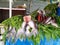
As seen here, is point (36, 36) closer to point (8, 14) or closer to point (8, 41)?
point (8, 41)

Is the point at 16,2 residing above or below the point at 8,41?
above

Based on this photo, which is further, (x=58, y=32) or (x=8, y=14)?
(x=8, y=14)

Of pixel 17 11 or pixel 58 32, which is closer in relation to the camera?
pixel 58 32

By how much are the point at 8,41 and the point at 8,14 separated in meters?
1.38

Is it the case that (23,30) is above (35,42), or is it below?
above

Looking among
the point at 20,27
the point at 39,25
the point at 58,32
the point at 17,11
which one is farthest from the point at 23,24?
the point at 17,11

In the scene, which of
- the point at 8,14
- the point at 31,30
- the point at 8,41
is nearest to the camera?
the point at 31,30

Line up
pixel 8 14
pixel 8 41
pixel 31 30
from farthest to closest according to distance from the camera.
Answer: pixel 8 14 → pixel 8 41 → pixel 31 30

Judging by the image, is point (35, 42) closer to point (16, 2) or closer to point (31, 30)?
point (31, 30)

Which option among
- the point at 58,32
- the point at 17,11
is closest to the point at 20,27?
the point at 58,32

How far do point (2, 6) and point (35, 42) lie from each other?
1.77 metres

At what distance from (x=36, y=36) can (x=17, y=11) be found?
1561 mm

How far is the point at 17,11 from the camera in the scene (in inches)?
144

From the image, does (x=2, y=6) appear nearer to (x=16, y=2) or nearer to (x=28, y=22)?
(x=16, y=2)
